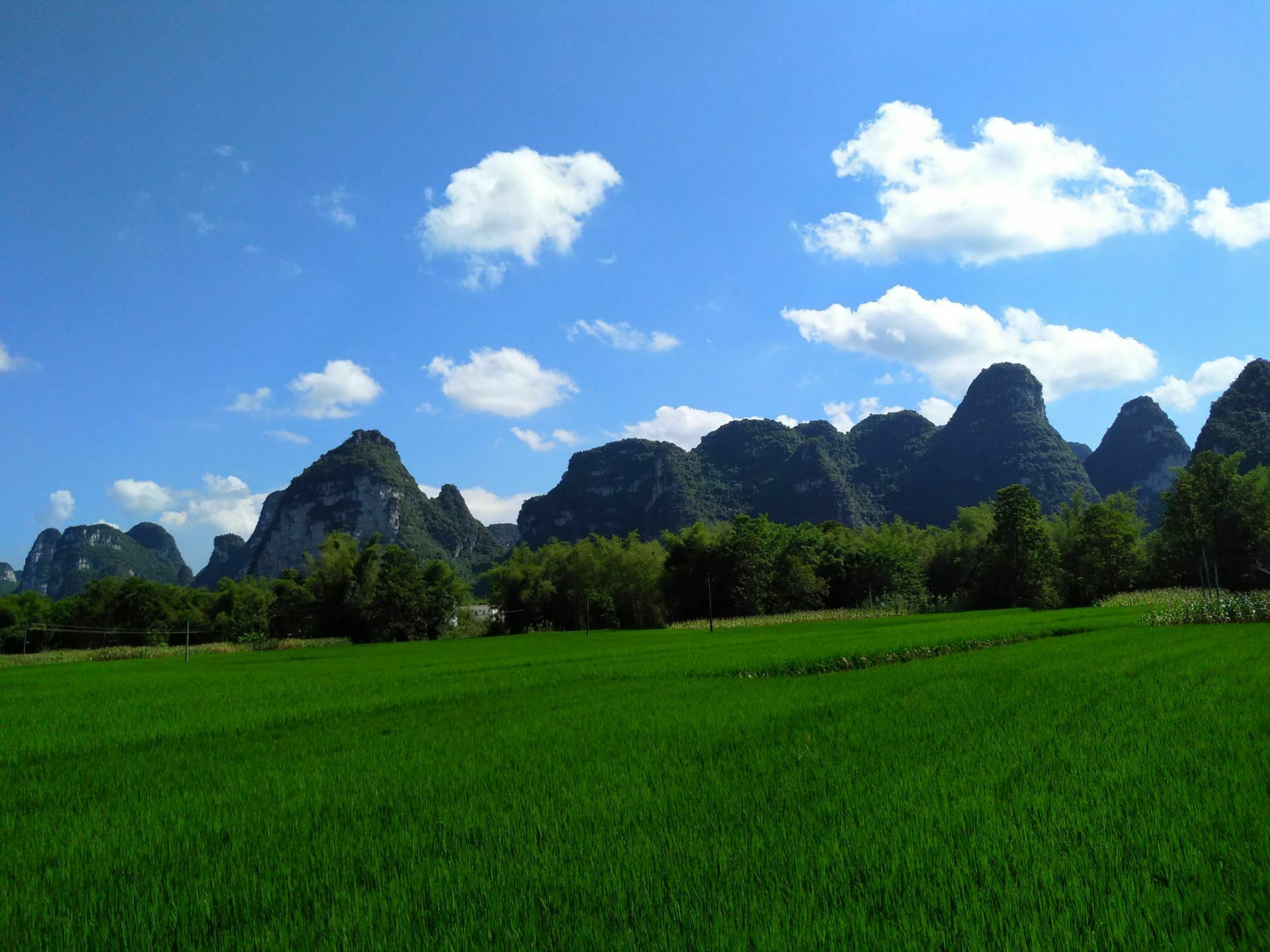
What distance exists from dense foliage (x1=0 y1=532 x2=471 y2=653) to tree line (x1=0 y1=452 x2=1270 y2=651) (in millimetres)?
133

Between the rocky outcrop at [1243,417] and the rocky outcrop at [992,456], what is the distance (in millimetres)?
41495

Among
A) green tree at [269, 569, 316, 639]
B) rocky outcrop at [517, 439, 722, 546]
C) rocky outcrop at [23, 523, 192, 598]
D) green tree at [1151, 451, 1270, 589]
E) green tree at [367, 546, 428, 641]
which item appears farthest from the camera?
rocky outcrop at [23, 523, 192, 598]

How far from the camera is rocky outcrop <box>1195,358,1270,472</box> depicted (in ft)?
245

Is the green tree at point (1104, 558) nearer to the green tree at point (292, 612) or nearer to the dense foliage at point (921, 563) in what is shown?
the dense foliage at point (921, 563)

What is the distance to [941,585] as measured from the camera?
2512 inches

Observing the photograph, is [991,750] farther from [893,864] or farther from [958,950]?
[958,950]

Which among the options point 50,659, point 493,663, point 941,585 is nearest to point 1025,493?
point 941,585

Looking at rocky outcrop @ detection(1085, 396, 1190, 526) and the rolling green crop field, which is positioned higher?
rocky outcrop @ detection(1085, 396, 1190, 526)

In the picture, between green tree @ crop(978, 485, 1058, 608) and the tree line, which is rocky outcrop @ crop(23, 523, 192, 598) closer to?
the tree line

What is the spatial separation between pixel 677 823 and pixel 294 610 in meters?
60.0

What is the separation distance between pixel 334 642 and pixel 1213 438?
324 feet

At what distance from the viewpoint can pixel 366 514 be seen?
152 meters

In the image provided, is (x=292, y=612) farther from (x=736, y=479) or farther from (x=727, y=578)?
(x=736, y=479)

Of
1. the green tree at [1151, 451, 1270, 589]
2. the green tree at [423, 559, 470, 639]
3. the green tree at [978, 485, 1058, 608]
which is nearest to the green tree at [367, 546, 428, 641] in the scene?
the green tree at [423, 559, 470, 639]
